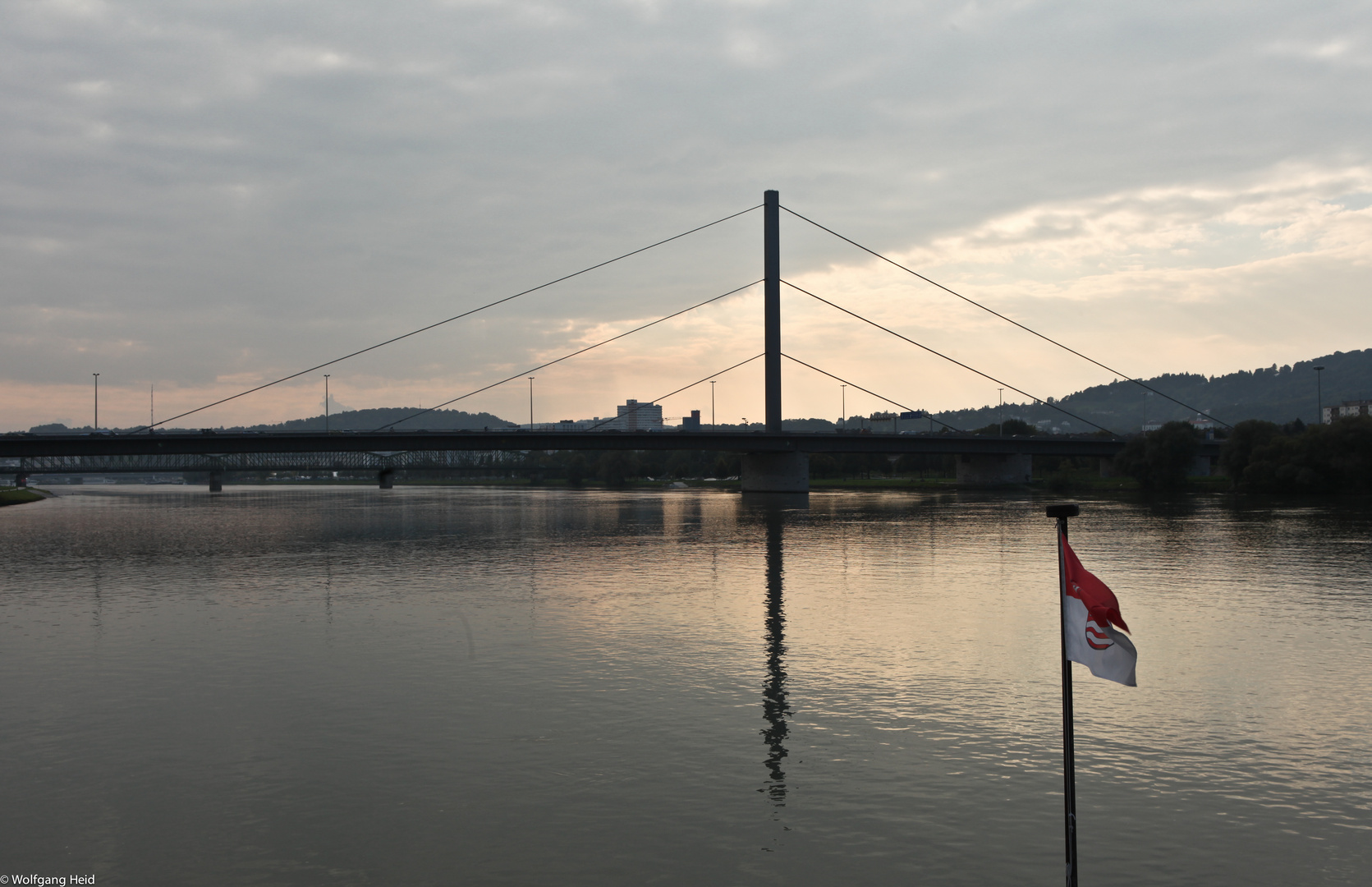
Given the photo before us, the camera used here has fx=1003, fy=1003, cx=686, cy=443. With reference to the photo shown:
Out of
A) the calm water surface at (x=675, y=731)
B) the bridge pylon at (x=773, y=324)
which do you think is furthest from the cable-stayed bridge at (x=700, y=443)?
the calm water surface at (x=675, y=731)

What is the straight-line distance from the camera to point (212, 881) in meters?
9.84

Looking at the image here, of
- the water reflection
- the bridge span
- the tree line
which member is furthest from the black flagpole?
the tree line

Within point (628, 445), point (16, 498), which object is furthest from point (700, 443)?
point (16, 498)

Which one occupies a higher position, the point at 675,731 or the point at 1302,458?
the point at 1302,458

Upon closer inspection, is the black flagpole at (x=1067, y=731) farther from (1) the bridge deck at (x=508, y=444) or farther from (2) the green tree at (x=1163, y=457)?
(2) the green tree at (x=1163, y=457)

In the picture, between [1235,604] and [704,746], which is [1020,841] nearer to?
[704,746]

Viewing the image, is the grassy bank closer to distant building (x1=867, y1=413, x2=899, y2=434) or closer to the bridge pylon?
the bridge pylon

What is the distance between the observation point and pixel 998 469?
126 m

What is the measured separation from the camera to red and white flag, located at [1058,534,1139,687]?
8.31 m

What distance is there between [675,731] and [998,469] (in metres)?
118

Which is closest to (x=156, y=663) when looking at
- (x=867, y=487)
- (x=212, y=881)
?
(x=212, y=881)

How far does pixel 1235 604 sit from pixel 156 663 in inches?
1032

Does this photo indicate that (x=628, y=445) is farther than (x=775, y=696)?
Yes

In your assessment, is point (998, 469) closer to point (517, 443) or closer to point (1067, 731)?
point (517, 443)
